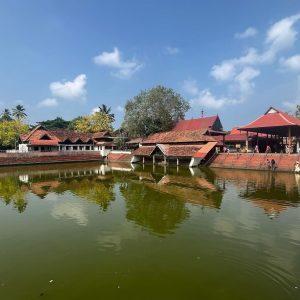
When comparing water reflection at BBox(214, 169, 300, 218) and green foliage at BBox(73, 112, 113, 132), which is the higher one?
green foliage at BBox(73, 112, 113, 132)

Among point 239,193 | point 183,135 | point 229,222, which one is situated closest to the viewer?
point 229,222

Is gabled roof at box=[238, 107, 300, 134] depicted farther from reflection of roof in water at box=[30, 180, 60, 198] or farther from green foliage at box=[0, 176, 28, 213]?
green foliage at box=[0, 176, 28, 213]

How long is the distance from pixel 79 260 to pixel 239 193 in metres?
13.5

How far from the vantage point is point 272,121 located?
123 feet

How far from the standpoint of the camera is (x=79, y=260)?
29.8 feet

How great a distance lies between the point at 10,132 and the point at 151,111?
28.5 metres

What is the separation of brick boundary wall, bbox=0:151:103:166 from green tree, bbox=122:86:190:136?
363 inches

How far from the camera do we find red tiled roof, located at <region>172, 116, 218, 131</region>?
182 feet

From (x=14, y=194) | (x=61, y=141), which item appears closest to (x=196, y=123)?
(x=61, y=141)

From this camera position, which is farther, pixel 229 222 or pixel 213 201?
pixel 213 201

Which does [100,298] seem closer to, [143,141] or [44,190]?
[44,190]

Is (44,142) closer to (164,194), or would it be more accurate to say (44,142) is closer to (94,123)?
(94,123)

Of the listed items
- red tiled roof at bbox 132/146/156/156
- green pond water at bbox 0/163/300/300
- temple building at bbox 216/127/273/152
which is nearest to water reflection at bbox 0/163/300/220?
green pond water at bbox 0/163/300/300

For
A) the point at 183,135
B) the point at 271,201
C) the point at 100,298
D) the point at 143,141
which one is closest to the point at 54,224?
the point at 100,298
